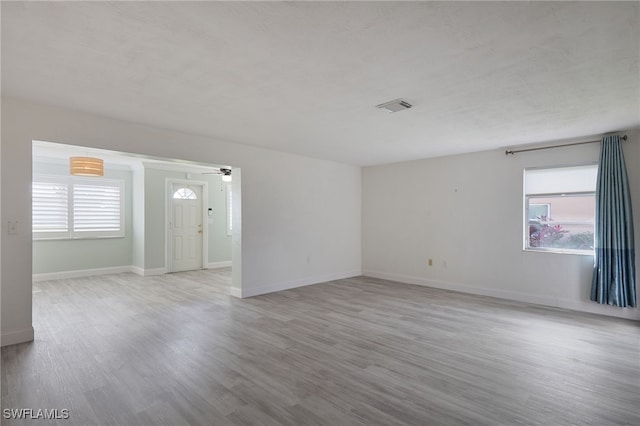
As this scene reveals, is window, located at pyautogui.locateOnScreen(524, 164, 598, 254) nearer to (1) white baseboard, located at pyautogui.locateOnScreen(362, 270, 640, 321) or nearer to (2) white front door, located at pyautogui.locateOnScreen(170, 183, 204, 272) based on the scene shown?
(1) white baseboard, located at pyautogui.locateOnScreen(362, 270, 640, 321)

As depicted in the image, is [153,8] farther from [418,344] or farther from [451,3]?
[418,344]

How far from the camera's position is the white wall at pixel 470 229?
186 inches

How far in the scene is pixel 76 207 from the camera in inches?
279

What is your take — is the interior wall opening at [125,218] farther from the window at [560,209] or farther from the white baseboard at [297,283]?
the window at [560,209]

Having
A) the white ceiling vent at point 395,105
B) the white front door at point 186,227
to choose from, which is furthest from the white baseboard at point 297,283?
the white ceiling vent at point 395,105

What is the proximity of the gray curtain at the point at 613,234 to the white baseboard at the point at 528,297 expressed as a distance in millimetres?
197

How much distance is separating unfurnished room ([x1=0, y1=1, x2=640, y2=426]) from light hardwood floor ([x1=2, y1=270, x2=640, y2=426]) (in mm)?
26

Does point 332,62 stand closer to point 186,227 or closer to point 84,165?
point 84,165

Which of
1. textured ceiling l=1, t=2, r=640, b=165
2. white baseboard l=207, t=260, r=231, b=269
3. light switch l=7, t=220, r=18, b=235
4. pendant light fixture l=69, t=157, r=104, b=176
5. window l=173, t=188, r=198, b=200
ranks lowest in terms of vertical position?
white baseboard l=207, t=260, r=231, b=269

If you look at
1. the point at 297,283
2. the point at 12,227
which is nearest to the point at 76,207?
the point at 12,227

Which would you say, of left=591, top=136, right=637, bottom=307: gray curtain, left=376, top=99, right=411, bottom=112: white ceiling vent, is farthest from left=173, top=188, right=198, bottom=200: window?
left=591, top=136, right=637, bottom=307: gray curtain

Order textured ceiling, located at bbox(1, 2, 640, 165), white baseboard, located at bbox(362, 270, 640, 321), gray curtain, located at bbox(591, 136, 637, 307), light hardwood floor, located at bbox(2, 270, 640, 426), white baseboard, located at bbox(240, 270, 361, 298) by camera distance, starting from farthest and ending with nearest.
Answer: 1. white baseboard, located at bbox(240, 270, 361, 298)
2. white baseboard, located at bbox(362, 270, 640, 321)
3. gray curtain, located at bbox(591, 136, 637, 307)
4. light hardwood floor, located at bbox(2, 270, 640, 426)
5. textured ceiling, located at bbox(1, 2, 640, 165)

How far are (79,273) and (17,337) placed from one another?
429cm

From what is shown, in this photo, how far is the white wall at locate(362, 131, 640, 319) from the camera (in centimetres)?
473
